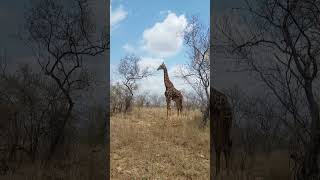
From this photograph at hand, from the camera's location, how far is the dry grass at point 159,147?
269 inches

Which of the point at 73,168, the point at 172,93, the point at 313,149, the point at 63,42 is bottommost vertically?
the point at 73,168

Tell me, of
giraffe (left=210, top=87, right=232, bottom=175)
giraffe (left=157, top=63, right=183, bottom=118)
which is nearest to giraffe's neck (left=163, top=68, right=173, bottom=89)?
giraffe (left=157, top=63, right=183, bottom=118)

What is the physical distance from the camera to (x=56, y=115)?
4676 mm

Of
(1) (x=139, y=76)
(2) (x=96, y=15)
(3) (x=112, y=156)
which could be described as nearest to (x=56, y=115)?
(2) (x=96, y=15)

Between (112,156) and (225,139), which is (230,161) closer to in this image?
(225,139)

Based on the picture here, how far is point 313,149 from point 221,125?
1106 millimetres

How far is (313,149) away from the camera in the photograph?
14.4ft

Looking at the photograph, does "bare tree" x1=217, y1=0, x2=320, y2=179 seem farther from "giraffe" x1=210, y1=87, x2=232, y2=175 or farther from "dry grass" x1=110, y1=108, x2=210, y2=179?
"dry grass" x1=110, y1=108, x2=210, y2=179

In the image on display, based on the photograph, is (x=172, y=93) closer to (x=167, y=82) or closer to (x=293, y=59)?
(x=167, y=82)

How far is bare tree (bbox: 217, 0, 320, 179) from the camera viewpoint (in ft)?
14.5

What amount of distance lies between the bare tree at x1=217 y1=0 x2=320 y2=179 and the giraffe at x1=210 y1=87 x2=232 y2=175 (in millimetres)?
580

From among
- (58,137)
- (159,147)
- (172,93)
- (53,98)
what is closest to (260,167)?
(58,137)

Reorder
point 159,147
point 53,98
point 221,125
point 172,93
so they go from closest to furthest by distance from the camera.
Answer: point 53,98
point 221,125
point 159,147
point 172,93

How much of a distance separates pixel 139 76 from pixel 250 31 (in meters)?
7.81
